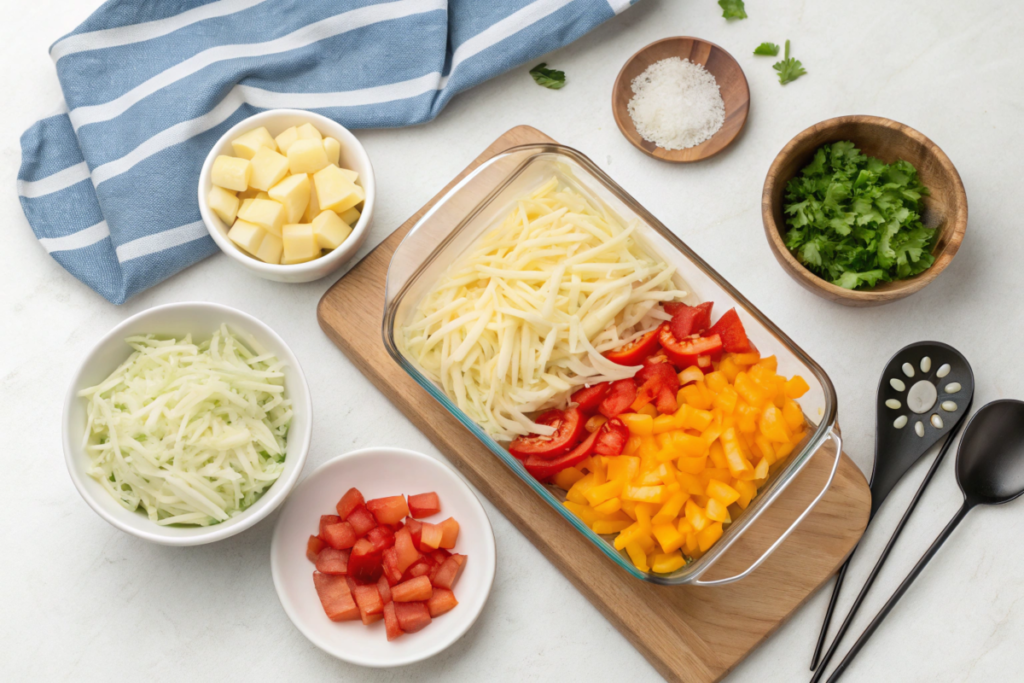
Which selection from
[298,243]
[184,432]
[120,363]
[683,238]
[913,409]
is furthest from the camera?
[683,238]

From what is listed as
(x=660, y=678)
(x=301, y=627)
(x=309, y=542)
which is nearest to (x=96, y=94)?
(x=309, y=542)

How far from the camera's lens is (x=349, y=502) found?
6.06 ft

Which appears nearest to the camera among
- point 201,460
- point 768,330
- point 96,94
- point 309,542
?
point 201,460

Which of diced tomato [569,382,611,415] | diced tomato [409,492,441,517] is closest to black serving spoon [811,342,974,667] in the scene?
diced tomato [569,382,611,415]

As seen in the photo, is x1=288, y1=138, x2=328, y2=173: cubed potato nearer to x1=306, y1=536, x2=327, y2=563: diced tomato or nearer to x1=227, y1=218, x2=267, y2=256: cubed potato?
x1=227, y1=218, x2=267, y2=256: cubed potato

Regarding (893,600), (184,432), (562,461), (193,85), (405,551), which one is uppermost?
(193,85)

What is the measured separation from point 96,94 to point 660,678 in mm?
2117

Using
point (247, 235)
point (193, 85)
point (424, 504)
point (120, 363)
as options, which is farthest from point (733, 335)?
point (193, 85)

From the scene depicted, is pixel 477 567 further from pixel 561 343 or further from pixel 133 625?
pixel 133 625

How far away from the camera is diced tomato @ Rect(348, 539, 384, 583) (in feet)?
5.85

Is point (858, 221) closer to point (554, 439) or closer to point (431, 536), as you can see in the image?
point (554, 439)

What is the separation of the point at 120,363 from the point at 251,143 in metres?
0.62

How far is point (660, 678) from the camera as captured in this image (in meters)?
1.91

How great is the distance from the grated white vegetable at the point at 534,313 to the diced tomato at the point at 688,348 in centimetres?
7
